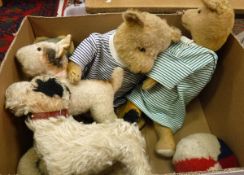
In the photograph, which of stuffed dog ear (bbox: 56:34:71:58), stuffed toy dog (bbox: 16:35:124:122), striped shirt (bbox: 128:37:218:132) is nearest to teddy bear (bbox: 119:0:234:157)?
striped shirt (bbox: 128:37:218:132)

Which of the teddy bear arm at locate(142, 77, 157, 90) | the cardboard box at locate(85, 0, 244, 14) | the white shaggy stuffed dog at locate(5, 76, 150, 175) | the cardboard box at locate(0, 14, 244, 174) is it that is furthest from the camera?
the cardboard box at locate(85, 0, 244, 14)

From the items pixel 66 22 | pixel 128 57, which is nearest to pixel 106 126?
pixel 128 57

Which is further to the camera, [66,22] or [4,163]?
[66,22]

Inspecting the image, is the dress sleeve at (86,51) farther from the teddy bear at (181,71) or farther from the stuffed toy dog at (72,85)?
the teddy bear at (181,71)

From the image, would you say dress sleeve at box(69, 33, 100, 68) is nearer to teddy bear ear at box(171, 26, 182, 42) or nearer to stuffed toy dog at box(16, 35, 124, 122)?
stuffed toy dog at box(16, 35, 124, 122)

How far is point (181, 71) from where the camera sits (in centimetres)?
70

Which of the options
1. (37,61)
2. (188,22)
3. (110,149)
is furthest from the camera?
(188,22)

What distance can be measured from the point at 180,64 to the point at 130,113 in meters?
0.18

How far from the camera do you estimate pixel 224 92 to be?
765 mm

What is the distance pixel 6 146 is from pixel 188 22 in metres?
0.52

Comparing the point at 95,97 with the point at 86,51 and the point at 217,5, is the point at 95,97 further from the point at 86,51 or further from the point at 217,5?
the point at 217,5

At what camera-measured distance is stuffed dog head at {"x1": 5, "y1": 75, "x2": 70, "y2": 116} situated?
0.55m

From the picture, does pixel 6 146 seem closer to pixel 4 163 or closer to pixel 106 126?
pixel 4 163

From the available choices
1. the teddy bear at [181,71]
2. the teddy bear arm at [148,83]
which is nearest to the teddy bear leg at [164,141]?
the teddy bear at [181,71]
